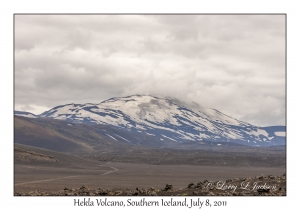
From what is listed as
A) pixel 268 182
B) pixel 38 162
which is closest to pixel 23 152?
pixel 38 162

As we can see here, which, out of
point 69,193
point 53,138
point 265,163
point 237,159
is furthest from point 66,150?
point 69,193

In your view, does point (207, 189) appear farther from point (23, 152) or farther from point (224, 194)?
point (23, 152)

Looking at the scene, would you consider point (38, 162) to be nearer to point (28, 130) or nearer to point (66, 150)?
point (66, 150)

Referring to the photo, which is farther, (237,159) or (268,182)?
(237,159)

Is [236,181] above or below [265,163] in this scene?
above

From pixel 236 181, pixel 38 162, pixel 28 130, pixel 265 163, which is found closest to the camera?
pixel 236 181
